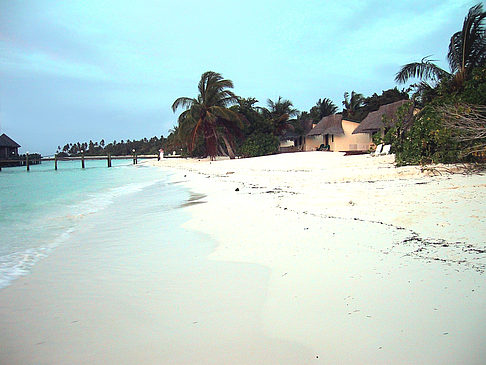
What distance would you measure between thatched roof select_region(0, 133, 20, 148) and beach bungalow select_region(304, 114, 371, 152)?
4122 cm

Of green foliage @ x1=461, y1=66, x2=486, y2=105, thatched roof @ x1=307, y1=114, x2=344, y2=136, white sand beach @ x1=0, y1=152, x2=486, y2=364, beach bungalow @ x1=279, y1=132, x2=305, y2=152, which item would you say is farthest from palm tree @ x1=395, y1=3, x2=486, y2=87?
beach bungalow @ x1=279, y1=132, x2=305, y2=152

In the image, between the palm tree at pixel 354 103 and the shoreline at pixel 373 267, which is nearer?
the shoreline at pixel 373 267

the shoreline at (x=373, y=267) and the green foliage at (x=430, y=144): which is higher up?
the green foliage at (x=430, y=144)

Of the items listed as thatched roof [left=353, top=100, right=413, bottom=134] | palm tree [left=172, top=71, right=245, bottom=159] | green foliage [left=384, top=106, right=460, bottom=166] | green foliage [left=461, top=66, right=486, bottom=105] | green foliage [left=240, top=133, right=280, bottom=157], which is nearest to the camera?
green foliage [left=384, top=106, right=460, bottom=166]

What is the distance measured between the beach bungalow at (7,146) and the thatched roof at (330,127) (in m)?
41.6

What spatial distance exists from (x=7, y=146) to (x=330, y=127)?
43728 millimetres

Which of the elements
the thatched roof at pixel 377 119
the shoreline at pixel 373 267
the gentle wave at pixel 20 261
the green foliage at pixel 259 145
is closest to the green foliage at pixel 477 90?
the shoreline at pixel 373 267

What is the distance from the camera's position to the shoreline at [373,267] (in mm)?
1687

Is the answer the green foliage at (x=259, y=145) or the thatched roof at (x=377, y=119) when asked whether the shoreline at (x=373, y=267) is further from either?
the green foliage at (x=259, y=145)

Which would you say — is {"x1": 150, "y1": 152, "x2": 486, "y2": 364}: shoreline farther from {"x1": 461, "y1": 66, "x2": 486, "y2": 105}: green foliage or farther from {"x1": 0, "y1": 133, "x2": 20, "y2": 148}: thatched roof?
{"x1": 0, "y1": 133, "x2": 20, "y2": 148}: thatched roof

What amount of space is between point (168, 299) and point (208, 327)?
530 mm

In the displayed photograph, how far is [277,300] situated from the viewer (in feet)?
7.30

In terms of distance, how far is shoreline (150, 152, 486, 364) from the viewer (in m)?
1.69

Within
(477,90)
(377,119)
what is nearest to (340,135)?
(377,119)
